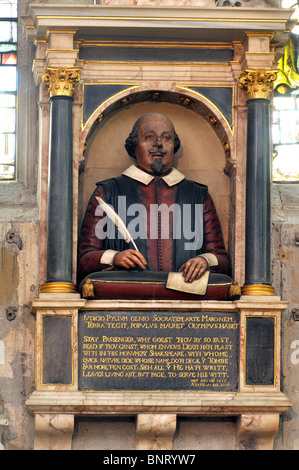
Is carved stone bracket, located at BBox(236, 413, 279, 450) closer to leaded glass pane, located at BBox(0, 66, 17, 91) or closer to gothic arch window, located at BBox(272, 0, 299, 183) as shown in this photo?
gothic arch window, located at BBox(272, 0, 299, 183)

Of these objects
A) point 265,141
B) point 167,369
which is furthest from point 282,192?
point 167,369

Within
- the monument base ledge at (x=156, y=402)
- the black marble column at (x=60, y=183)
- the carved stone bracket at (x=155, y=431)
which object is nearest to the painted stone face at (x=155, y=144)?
the black marble column at (x=60, y=183)

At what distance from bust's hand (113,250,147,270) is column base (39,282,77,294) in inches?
20.5

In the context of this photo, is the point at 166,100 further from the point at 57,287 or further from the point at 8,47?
the point at 57,287

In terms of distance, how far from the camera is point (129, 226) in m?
16.0

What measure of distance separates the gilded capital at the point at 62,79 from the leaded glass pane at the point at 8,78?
1.32 m

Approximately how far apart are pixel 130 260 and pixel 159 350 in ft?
3.08

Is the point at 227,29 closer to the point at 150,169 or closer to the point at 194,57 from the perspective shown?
the point at 194,57

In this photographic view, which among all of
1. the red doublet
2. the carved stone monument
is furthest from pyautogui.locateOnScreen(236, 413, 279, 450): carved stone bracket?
the red doublet

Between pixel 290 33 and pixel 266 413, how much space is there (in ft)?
14.6

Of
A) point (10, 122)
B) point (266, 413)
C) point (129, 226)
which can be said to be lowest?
point (266, 413)

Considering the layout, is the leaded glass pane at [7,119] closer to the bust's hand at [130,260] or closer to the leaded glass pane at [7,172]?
the leaded glass pane at [7,172]

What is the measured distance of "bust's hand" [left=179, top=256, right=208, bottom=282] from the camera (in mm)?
15508

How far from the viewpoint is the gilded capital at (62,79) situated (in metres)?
15.9
